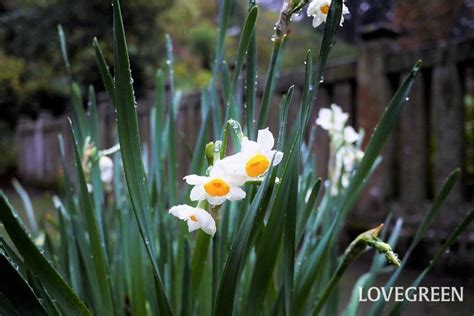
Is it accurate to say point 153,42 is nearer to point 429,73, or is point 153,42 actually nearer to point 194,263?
point 429,73

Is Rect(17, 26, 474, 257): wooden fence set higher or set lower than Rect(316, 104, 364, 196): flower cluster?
higher

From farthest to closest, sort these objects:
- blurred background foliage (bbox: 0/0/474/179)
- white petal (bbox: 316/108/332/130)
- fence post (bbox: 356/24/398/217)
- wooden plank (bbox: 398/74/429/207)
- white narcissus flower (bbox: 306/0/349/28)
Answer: blurred background foliage (bbox: 0/0/474/179) → fence post (bbox: 356/24/398/217) → wooden plank (bbox: 398/74/429/207) → white petal (bbox: 316/108/332/130) → white narcissus flower (bbox: 306/0/349/28)

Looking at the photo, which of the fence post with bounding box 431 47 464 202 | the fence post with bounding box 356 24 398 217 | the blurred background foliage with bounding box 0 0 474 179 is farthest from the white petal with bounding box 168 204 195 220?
the blurred background foliage with bounding box 0 0 474 179

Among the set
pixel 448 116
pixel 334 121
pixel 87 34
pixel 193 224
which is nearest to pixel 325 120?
pixel 334 121

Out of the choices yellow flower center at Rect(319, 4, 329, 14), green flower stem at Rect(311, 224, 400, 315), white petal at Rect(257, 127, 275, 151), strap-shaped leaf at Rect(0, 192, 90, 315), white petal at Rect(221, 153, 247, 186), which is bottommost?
strap-shaped leaf at Rect(0, 192, 90, 315)

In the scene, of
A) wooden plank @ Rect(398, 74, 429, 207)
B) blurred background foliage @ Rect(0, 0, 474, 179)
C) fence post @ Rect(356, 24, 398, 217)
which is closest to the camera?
wooden plank @ Rect(398, 74, 429, 207)

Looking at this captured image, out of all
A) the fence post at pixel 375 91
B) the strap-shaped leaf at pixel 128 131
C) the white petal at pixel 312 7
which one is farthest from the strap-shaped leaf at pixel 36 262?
the fence post at pixel 375 91

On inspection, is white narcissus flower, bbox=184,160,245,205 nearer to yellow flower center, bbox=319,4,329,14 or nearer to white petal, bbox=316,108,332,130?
yellow flower center, bbox=319,4,329,14
